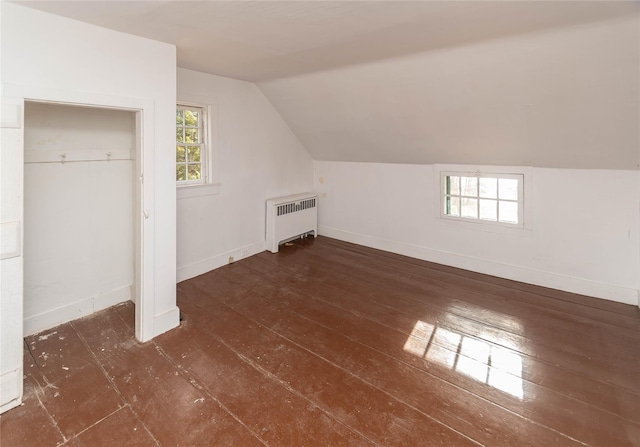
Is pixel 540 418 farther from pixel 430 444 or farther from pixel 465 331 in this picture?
pixel 465 331

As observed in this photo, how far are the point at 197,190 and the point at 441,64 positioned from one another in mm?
2788

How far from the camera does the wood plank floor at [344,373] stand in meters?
1.82

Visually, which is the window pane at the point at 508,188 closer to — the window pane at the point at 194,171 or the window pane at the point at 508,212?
the window pane at the point at 508,212

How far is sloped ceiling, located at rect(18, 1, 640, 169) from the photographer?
203cm

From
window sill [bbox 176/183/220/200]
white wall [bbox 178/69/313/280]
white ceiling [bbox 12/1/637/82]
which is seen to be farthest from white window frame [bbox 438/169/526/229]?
window sill [bbox 176/183/220/200]

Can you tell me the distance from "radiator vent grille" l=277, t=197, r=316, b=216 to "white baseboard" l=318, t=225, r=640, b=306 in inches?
29.6

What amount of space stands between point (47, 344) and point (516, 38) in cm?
415

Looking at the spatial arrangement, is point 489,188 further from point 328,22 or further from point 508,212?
point 328,22

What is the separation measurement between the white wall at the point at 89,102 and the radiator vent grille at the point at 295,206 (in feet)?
7.15

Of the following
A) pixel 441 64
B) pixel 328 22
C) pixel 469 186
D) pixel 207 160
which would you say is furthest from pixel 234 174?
pixel 469 186

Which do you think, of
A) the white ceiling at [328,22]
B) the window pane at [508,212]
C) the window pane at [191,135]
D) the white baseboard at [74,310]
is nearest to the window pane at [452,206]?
the window pane at [508,212]

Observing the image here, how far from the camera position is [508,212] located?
156 inches

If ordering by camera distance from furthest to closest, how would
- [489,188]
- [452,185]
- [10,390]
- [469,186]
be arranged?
1. [452,185]
2. [469,186]
3. [489,188]
4. [10,390]

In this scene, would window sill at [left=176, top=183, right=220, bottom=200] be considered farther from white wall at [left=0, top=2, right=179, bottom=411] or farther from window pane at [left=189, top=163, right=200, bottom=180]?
white wall at [left=0, top=2, right=179, bottom=411]
